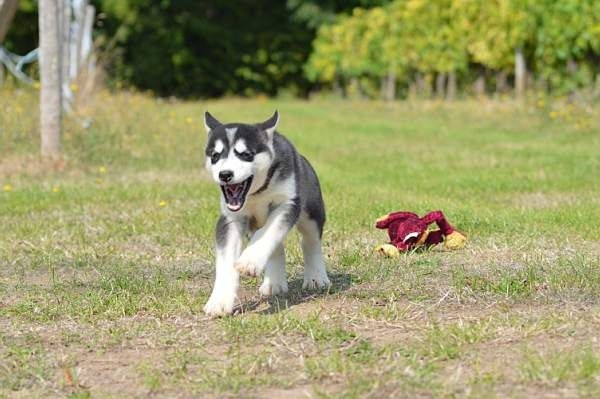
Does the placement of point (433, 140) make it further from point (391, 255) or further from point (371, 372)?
point (371, 372)

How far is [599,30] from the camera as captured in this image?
65.7ft

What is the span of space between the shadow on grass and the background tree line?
523 inches

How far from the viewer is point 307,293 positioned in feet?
21.0

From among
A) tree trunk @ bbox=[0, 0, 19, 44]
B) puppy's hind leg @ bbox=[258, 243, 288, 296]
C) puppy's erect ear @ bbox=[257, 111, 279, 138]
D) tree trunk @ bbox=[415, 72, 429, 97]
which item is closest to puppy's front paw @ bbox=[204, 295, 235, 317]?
puppy's hind leg @ bbox=[258, 243, 288, 296]

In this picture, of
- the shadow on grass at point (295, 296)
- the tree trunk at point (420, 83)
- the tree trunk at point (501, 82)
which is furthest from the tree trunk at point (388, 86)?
the shadow on grass at point (295, 296)

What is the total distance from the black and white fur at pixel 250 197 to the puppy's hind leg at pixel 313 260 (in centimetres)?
17

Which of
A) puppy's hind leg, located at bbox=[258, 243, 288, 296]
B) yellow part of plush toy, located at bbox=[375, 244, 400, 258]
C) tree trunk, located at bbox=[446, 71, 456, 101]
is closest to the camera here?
puppy's hind leg, located at bbox=[258, 243, 288, 296]

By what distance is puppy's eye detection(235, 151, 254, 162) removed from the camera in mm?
5660

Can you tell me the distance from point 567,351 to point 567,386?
1.60 feet

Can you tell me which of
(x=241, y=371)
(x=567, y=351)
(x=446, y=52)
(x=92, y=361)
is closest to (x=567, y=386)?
(x=567, y=351)

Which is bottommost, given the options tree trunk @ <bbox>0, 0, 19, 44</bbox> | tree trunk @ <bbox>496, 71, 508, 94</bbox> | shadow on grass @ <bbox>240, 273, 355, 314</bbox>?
tree trunk @ <bbox>496, 71, 508, 94</bbox>

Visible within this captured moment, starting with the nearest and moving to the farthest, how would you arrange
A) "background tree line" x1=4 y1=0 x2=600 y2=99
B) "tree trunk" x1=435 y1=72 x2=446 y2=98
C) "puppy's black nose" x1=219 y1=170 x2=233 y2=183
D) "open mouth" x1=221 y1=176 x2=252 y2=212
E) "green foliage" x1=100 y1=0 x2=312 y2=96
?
"puppy's black nose" x1=219 y1=170 x2=233 y2=183 → "open mouth" x1=221 y1=176 x2=252 y2=212 → "background tree line" x1=4 y1=0 x2=600 y2=99 → "tree trunk" x1=435 y1=72 x2=446 y2=98 → "green foliage" x1=100 y1=0 x2=312 y2=96

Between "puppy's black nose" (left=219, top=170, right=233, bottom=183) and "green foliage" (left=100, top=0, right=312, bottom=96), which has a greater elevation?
"puppy's black nose" (left=219, top=170, right=233, bottom=183)

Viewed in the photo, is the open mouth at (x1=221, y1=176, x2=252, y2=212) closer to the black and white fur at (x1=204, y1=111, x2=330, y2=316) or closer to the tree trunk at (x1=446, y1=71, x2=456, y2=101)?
the black and white fur at (x1=204, y1=111, x2=330, y2=316)
